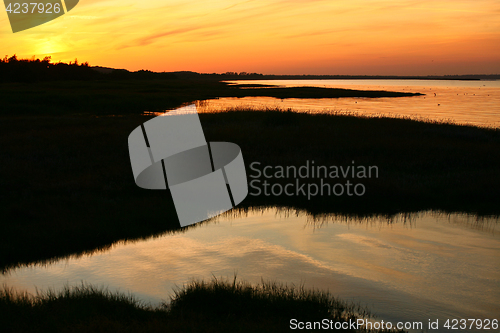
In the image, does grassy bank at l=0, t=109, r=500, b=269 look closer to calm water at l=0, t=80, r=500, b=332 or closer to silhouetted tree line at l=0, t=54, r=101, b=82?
calm water at l=0, t=80, r=500, b=332

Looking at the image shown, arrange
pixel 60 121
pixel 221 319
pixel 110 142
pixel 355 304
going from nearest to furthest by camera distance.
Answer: pixel 221 319 < pixel 355 304 < pixel 110 142 < pixel 60 121

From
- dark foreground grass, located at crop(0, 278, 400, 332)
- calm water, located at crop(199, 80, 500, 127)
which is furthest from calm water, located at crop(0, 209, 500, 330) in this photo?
calm water, located at crop(199, 80, 500, 127)

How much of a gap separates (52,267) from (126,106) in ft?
115

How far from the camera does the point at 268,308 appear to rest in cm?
520

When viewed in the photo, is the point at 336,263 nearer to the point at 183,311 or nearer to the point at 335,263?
the point at 335,263

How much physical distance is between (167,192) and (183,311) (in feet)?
21.5

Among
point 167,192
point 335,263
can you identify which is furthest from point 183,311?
point 167,192

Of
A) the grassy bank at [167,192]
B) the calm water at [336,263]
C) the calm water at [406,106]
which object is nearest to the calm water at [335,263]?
the calm water at [336,263]

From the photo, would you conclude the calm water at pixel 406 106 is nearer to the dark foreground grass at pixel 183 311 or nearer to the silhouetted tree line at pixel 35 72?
the dark foreground grass at pixel 183 311

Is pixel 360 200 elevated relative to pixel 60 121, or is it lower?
lower

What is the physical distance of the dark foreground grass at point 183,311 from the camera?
4574 millimetres

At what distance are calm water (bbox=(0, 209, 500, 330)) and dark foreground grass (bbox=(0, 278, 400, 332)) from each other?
1.94ft

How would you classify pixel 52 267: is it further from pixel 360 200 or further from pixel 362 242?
pixel 360 200

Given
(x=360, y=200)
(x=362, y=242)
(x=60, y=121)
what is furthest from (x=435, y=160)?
(x=60, y=121)
